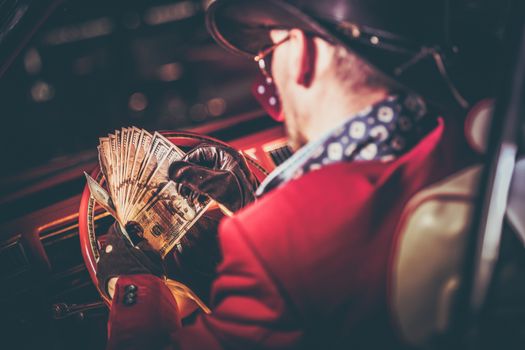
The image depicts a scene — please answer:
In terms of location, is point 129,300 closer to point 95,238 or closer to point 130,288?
point 130,288

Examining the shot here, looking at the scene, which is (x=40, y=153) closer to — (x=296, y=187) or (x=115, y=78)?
(x=115, y=78)

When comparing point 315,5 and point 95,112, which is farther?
point 95,112

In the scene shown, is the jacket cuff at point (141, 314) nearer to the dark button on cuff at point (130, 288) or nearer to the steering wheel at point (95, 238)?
the dark button on cuff at point (130, 288)

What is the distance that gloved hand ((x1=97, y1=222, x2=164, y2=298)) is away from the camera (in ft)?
5.44

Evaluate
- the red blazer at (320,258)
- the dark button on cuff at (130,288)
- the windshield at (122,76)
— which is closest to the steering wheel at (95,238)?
the dark button on cuff at (130,288)

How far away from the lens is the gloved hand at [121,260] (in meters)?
1.66

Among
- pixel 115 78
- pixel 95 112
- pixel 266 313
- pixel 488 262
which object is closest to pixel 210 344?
pixel 266 313

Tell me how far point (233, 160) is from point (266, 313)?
3.24 ft

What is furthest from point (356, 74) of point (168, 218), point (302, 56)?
point (168, 218)

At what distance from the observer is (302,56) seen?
1307 mm

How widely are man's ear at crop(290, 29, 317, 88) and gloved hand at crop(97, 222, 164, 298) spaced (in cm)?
103

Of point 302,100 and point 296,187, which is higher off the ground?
point 302,100

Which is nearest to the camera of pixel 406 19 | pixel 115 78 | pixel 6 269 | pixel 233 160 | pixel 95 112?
pixel 406 19

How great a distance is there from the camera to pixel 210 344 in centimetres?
114
